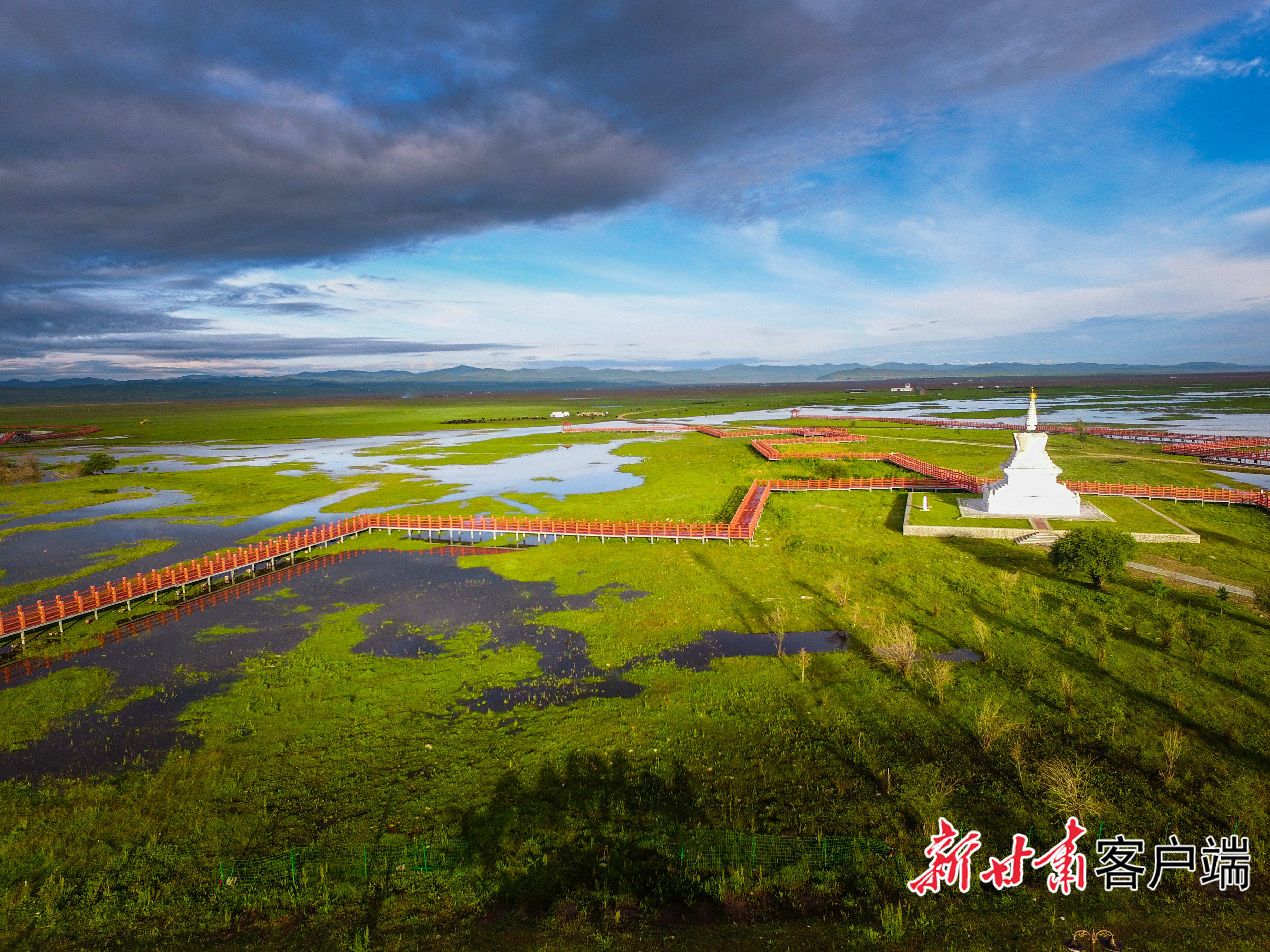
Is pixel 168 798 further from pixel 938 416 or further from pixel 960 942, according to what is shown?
pixel 938 416

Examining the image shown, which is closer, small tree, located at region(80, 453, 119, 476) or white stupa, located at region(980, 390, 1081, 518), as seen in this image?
white stupa, located at region(980, 390, 1081, 518)

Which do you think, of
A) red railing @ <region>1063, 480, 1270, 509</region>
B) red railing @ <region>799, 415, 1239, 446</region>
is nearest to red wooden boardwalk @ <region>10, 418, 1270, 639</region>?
red railing @ <region>1063, 480, 1270, 509</region>

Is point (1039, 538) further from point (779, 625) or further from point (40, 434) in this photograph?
point (40, 434)

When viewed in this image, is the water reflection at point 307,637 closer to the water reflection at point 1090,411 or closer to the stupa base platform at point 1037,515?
the stupa base platform at point 1037,515

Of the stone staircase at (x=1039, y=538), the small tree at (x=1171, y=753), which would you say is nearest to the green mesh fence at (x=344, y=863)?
the small tree at (x=1171, y=753)

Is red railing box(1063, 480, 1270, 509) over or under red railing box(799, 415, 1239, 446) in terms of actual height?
under

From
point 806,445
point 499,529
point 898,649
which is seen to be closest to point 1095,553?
point 898,649

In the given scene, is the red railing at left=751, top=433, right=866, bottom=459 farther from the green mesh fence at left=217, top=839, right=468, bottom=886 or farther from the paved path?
the green mesh fence at left=217, top=839, right=468, bottom=886
